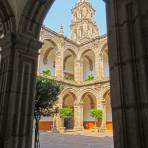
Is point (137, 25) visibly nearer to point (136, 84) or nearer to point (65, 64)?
point (136, 84)

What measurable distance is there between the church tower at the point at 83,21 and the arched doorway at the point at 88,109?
11.0m

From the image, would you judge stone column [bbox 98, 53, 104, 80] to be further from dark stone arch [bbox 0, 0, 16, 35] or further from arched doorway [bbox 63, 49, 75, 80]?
dark stone arch [bbox 0, 0, 16, 35]

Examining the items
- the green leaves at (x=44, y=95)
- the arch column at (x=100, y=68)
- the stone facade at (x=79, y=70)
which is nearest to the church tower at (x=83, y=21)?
the stone facade at (x=79, y=70)

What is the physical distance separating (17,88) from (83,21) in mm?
32301

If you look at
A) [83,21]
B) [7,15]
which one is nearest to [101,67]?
[83,21]

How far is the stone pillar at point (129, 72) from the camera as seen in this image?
73.4 inches

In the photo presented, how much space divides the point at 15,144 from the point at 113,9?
9.21ft

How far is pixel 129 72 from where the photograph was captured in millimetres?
2014

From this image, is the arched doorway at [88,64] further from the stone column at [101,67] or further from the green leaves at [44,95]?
the green leaves at [44,95]

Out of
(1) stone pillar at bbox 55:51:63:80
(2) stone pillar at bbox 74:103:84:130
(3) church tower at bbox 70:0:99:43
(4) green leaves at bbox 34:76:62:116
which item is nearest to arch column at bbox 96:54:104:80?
(2) stone pillar at bbox 74:103:84:130

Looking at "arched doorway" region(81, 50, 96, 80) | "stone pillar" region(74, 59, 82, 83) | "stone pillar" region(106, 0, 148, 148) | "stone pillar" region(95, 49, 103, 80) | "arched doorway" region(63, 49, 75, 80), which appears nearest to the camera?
"stone pillar" region(106, 0, 148, 148)

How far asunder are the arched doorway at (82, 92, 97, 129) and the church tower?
1102cm

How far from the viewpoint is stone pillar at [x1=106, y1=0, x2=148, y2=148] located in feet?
6.12

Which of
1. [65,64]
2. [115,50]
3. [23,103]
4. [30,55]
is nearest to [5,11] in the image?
[30,55]
